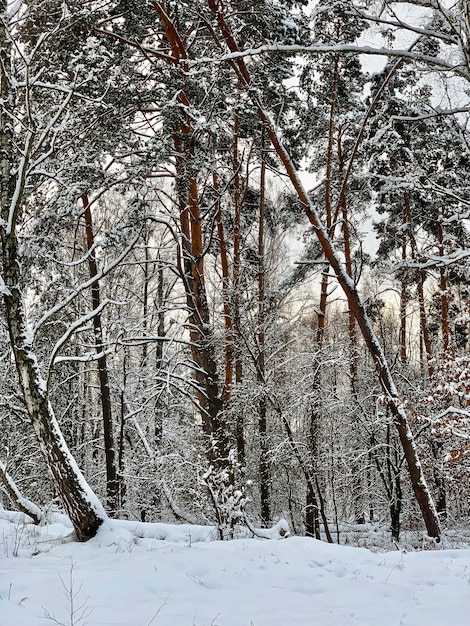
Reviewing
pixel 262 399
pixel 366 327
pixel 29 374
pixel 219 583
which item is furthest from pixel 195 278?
pixel 219 583

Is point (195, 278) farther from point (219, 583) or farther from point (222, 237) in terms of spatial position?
point (219, 583)

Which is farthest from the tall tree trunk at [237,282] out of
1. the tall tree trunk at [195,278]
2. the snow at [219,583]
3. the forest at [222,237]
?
the snow at [219,583]

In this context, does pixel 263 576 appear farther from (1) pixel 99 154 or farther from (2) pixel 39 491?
(2) pixel 39 491

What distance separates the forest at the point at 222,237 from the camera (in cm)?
589

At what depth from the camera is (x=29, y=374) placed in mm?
5480

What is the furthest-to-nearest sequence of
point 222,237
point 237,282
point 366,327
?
1. point 222,237
2. point 237,282
3. point 366,327

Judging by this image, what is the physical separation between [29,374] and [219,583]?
302cm

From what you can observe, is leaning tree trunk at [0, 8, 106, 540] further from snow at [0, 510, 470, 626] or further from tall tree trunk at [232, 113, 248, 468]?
tall tree trunk at [232, 113, 248, 468]

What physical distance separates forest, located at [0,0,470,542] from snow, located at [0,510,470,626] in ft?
2.75

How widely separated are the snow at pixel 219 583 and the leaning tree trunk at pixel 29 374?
1.21 ft

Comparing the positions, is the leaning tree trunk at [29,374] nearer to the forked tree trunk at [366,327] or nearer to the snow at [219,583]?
the snow at [219,583]

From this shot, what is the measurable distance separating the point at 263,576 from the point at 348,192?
10916mm

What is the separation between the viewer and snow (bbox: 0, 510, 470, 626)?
3346 millimetres

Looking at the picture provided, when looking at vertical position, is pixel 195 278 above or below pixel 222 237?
below
